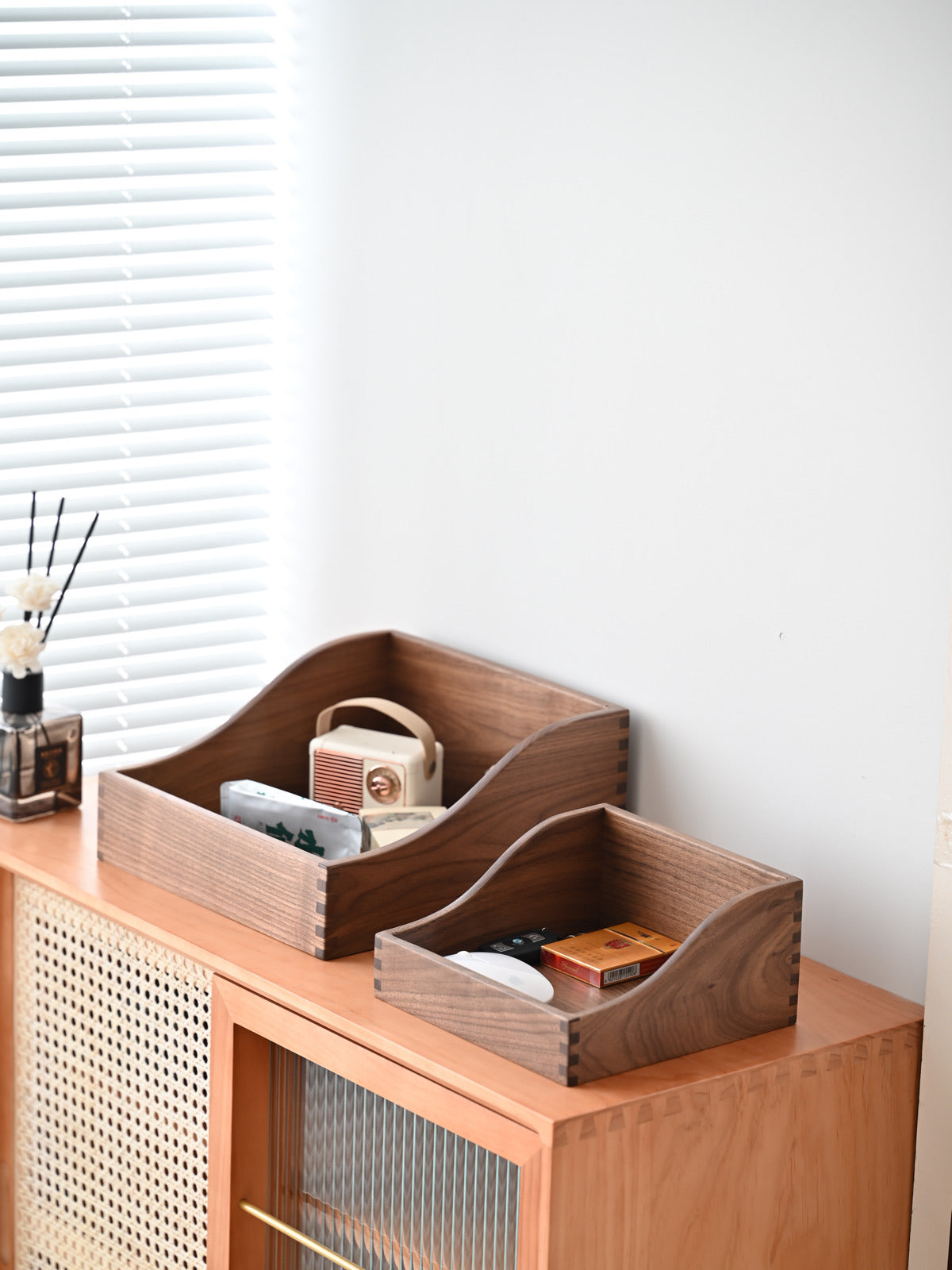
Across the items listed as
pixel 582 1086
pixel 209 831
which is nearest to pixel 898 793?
pixel 582 1086

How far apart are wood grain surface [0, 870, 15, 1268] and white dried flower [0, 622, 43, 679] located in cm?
23

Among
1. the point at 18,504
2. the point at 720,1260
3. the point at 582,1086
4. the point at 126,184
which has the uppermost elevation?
the point at 126,184

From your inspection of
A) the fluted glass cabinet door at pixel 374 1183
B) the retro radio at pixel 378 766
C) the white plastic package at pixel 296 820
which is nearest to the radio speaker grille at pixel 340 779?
the retro radio at pixel 378 766

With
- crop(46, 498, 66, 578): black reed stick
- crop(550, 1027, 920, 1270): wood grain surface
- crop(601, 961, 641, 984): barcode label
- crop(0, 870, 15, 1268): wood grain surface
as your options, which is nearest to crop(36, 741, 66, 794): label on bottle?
crop(0, 870, 15, 1268): wood grain surface

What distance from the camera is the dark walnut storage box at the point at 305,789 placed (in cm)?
150

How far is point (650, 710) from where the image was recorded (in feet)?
5.57

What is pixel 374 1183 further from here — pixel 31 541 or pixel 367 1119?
pixel 31 541

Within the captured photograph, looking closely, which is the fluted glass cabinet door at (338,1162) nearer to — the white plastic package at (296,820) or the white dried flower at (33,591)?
the white plastic package at (296,820)

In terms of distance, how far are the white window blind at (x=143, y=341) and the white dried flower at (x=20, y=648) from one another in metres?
0.21

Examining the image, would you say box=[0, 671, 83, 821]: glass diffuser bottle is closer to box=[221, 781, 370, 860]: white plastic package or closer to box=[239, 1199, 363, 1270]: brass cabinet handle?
box=[221, 781, 370, 860]: white plastic package

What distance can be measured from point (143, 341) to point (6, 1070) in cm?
89

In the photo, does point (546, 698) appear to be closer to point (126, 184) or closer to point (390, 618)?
point (390, 618)

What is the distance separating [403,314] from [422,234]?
10 cm

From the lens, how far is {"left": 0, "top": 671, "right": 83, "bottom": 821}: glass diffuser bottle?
1779mm
